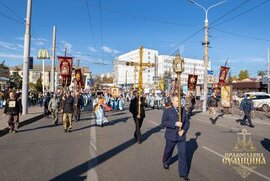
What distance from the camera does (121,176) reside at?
691 cm

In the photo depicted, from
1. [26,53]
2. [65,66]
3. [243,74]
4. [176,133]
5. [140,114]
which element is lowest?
[176,133]

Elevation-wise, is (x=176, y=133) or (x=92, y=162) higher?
(x=176, y=133)

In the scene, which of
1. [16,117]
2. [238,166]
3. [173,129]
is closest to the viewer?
[173,129]

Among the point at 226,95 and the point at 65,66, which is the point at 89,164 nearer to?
the point at 65,66

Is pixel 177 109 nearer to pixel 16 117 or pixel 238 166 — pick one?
pixel 238 166

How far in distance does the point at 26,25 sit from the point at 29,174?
18.0 meters

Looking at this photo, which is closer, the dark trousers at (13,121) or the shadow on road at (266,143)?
the shadow on road at (266,143)

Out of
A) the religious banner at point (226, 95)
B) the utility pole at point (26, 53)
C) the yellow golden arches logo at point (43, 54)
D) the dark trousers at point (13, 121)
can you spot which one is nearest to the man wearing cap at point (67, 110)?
the dark trousers at point (13, 121)

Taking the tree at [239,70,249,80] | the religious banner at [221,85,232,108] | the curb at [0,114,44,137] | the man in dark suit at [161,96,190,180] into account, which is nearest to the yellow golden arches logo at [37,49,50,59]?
the curb at [0,114,44,137]

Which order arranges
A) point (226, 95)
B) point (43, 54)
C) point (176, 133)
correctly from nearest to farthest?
point (176, 133)
point (226, 95)
point (43, 54)

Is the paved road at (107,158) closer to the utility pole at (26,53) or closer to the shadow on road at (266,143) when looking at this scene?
the shadow on road at (266,143)

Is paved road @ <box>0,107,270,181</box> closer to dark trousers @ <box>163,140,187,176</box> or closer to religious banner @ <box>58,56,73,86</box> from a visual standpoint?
dark trousers @ <box>163,140,187,176</box>

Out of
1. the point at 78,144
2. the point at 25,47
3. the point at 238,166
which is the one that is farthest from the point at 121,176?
the point at 25,47

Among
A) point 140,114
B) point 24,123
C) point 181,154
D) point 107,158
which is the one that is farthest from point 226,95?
point 181,154
